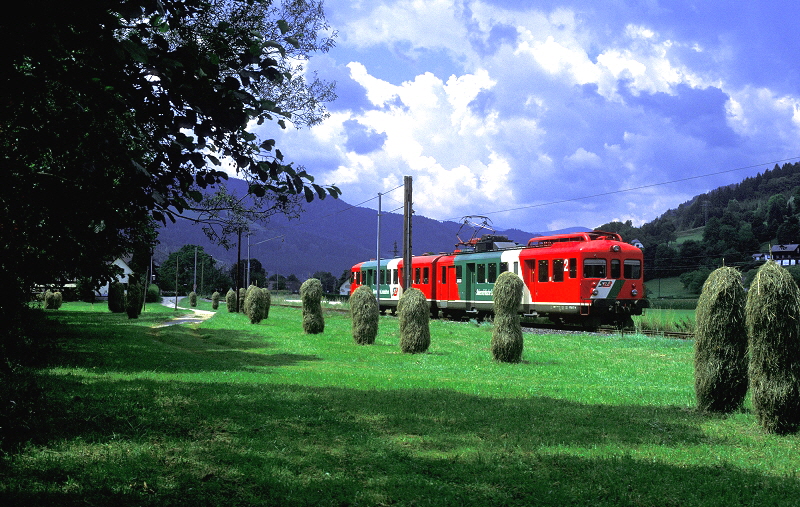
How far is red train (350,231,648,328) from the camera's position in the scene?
25469 mm

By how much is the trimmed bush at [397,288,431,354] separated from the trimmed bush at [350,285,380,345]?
2816mm

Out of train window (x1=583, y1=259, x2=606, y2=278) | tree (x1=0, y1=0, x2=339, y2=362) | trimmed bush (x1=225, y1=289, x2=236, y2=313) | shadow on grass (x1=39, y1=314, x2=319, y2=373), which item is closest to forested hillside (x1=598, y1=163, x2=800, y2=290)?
train window (x1=583, y1=259, x2=606, y2=278)

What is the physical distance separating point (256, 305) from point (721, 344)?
27.0 meters

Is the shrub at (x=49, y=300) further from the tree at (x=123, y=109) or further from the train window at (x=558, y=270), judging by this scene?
the tree at (x=123, y=109)

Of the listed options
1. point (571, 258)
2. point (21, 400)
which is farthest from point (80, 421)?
point (571, 258)

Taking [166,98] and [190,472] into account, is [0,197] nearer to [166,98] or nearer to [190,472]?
[166,98]

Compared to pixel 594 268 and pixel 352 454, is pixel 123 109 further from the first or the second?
pixel 594 268

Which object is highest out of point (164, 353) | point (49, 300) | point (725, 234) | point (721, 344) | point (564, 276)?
point (725, 234)

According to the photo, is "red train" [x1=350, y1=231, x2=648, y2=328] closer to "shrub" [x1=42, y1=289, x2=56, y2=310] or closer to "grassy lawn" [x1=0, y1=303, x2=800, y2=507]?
"grassy lawn" [x1=0, y1=303, x2=800, y2=507]

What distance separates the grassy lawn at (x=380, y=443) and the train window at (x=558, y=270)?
12797 millimetres

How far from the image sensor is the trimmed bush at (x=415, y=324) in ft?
58.7

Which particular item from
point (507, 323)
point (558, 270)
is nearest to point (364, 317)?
point (507, 323)

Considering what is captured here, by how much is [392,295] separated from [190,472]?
116ft

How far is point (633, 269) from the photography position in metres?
26.5
